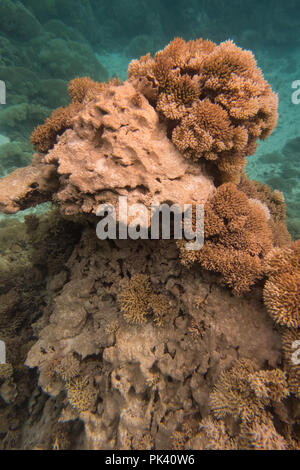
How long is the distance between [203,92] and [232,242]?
222 centimetres

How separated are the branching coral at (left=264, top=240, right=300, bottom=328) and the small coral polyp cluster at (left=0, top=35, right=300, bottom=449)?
0.01 m

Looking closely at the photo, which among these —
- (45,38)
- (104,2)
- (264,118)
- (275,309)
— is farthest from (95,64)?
(275,309)

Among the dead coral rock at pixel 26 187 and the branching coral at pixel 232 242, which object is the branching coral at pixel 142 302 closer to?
the branching coral at pixel 232 242

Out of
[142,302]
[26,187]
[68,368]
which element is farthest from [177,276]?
[26,187]

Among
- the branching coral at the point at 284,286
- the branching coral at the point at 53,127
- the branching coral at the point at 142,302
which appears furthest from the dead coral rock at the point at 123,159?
the branching coral at the point at 142,302

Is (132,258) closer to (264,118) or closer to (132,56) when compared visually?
(264,118)

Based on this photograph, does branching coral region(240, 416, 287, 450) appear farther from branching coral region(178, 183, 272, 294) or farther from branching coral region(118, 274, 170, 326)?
branching coral region(118, 274, 170, 326)

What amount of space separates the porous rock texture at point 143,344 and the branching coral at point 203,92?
1.64 meters

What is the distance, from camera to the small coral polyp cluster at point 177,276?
A: 2.74 meters

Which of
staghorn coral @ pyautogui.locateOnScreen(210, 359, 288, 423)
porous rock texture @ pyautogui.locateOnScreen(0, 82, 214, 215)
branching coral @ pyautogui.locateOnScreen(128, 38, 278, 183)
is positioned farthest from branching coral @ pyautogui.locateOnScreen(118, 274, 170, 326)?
branching coral @ pyautogui.locateOnScreen(128, 38, 278, 183)

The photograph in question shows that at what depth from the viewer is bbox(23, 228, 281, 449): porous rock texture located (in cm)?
309

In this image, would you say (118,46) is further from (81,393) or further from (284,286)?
(81,393)

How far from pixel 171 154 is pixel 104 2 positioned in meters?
48.4
